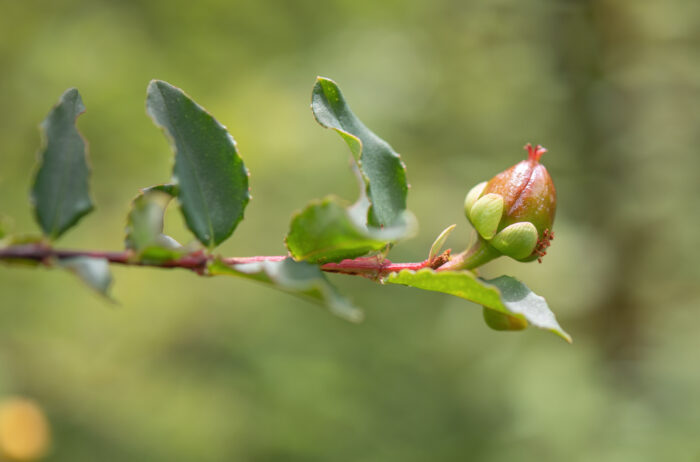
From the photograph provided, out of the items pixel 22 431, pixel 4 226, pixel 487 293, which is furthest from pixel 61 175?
pixel 22 431

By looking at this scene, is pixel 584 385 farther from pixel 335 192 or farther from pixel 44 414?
pixel 44 414

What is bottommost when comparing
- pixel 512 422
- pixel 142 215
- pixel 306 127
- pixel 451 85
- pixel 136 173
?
pixel 142 215

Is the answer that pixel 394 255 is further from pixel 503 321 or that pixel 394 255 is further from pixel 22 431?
pixel 503 321

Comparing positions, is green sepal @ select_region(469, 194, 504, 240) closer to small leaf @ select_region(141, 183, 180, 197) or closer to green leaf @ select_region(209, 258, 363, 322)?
green leaf @ select_region(209, 258, 363, 322)

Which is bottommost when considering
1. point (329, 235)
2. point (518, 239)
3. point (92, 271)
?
point (92, 271)

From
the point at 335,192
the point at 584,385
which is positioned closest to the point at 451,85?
the point at 335,192

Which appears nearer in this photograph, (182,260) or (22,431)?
(182,260)

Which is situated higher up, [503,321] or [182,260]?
[503,321]
